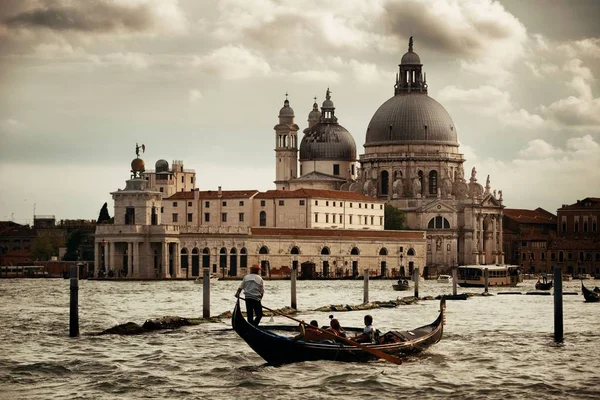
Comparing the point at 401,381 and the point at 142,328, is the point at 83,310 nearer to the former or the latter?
the point at 142,328

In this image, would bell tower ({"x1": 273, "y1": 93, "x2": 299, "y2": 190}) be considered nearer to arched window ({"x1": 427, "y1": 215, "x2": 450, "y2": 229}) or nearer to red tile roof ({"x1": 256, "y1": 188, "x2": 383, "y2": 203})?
arched window ({"x1": 427, "y1": 215, "x2": 450, "y2": 229})

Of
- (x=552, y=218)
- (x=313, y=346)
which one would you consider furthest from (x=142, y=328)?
(x=552, y=218)

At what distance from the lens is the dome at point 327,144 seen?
164m

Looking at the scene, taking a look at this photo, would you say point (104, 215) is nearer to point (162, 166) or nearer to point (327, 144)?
point (327, 144)

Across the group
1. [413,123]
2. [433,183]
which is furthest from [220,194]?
[433,183]

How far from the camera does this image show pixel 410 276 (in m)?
132

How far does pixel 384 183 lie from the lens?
161500 millimetres

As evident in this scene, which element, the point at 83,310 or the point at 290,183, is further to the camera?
the point at 290,183

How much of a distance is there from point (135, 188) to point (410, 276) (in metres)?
30.4

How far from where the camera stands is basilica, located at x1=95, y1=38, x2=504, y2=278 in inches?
4498

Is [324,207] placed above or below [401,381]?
above

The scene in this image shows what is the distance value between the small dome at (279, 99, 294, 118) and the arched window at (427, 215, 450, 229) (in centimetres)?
2290

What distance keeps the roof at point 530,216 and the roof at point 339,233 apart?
36451 millimetres

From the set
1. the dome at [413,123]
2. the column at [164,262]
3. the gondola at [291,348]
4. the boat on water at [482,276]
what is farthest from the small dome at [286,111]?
the gondola at [291,348]
